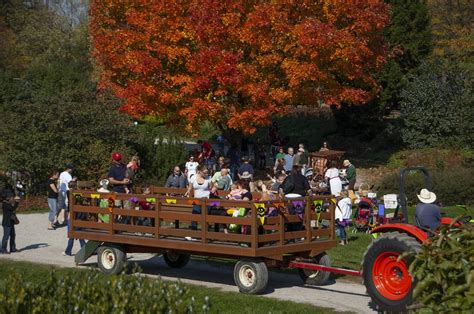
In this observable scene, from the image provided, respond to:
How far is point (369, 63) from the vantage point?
32.8 m

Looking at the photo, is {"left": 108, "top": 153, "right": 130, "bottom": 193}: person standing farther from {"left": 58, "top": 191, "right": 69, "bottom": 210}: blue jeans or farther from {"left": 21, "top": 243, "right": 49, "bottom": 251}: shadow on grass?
{"left": 58, "top": 191, "right": 69, "bottom": 210}: blue jeans

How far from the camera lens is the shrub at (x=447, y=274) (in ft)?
24.6

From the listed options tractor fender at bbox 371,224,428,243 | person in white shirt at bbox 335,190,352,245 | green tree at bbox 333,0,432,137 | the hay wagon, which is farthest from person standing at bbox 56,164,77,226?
green tree at bbox 333,0,432,137

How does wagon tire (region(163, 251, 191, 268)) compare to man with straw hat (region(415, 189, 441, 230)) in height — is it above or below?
below

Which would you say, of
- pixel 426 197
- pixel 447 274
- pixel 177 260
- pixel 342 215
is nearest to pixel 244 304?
pixel 426 197

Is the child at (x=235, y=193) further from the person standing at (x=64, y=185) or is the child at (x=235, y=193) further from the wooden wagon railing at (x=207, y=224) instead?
the person standing at (x=64, y=185)

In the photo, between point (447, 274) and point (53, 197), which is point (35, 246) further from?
point (447, 274)

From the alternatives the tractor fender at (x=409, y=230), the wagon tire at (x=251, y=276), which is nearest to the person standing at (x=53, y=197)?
the wagon tire at (x=251, y=276)

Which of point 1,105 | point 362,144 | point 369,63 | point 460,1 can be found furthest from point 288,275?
point 460,1

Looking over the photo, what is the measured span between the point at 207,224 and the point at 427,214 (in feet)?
12.6

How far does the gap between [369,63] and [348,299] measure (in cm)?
1980

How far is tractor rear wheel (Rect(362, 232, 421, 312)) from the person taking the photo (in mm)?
12391

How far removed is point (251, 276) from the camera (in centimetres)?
1449

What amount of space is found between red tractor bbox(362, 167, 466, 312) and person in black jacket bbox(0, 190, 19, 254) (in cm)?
911
